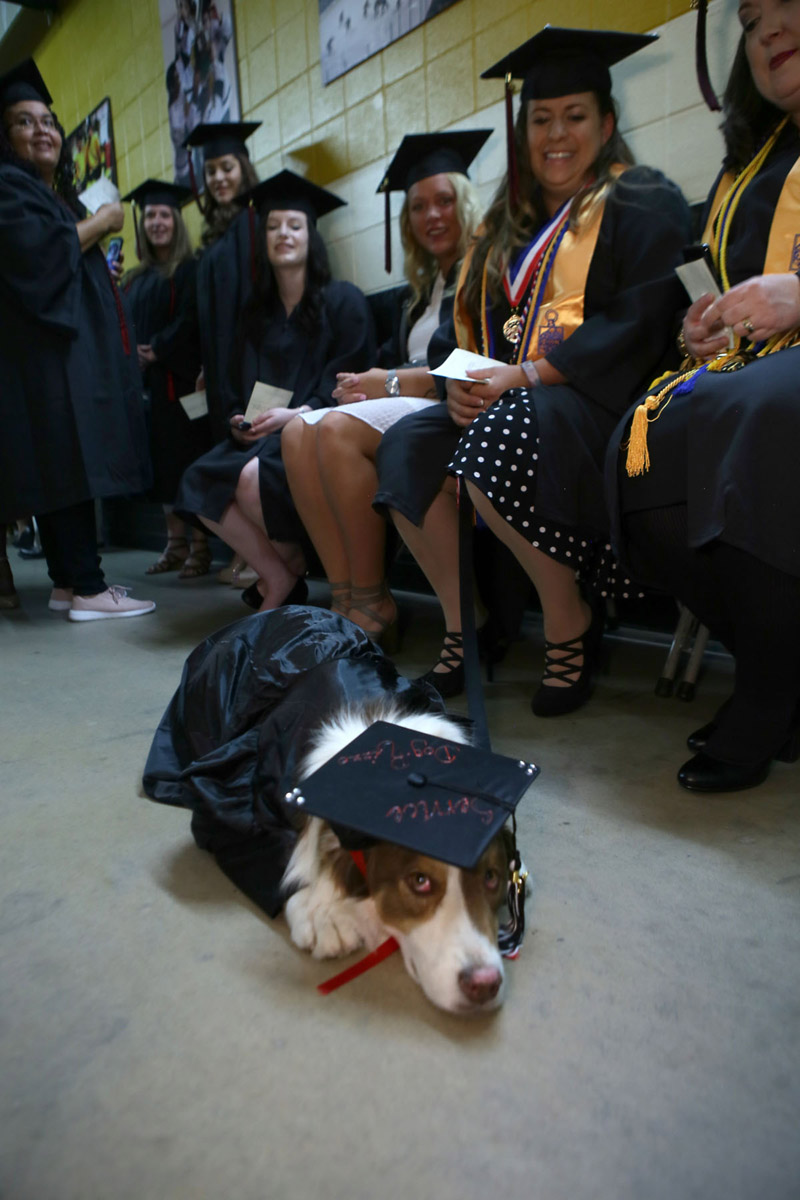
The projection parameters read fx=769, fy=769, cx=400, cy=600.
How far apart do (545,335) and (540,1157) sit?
183 centimetres

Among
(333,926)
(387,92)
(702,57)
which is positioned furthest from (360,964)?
(387,92)

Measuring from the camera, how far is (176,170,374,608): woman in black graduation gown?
303 cm

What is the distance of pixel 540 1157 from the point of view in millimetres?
726

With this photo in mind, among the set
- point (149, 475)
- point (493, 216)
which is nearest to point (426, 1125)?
point (493, 216)

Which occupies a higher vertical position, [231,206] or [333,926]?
[231,206]

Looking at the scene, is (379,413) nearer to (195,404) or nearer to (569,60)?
(569,60)

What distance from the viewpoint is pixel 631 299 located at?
186 centimetres

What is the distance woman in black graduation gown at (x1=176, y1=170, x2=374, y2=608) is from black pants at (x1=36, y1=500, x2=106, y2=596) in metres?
0.54

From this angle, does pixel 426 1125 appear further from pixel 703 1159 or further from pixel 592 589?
pixel 592 589

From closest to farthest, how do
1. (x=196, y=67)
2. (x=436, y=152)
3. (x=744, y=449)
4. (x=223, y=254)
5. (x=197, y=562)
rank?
1. (x=744, y=449)
2. (x=436, y=152)
3. (x=223, y=254)
4. (x=197, y=562)
5. (x=196, y=67)

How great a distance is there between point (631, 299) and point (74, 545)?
254 cm

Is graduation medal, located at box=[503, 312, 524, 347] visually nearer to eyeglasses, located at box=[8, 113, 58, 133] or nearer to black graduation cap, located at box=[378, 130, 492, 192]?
black graduation cap, located at box=[378, 130, 492, 192]

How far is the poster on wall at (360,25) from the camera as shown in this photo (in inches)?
125

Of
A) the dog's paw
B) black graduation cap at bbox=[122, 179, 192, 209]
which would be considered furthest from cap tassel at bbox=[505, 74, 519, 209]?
black graduation cap at bbox=[122, 179, 192, 209]
